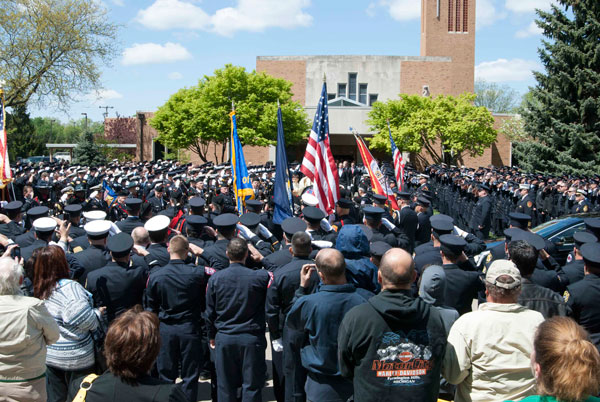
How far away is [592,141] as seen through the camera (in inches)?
1014

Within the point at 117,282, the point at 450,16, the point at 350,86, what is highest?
the point at 450,16

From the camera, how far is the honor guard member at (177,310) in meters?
5.00

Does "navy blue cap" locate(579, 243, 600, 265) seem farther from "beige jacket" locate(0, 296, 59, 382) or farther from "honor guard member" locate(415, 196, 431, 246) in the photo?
"honor guard member" locate(415, 196, 431, 246)

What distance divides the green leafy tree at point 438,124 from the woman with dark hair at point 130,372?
124ft

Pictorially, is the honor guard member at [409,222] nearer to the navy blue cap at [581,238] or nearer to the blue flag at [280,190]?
the blue flag at [280,190]

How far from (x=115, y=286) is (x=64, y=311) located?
2.94ft

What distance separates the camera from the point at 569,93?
1045 inches

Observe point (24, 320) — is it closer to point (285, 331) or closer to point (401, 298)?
point (285, 331)

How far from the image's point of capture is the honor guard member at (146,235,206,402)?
500cm

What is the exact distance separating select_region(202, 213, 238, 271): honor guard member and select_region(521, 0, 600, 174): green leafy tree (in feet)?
77.8

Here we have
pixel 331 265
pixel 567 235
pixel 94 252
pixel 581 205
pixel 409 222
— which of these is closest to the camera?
pixel 331 265

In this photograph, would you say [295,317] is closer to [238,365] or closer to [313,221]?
[238,365]

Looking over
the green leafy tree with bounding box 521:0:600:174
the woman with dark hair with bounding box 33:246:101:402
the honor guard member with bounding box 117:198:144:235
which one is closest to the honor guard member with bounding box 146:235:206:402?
the woman with dark hair with bounding box 33:246:101:402

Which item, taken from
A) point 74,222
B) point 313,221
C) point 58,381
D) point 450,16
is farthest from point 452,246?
point 450,16
